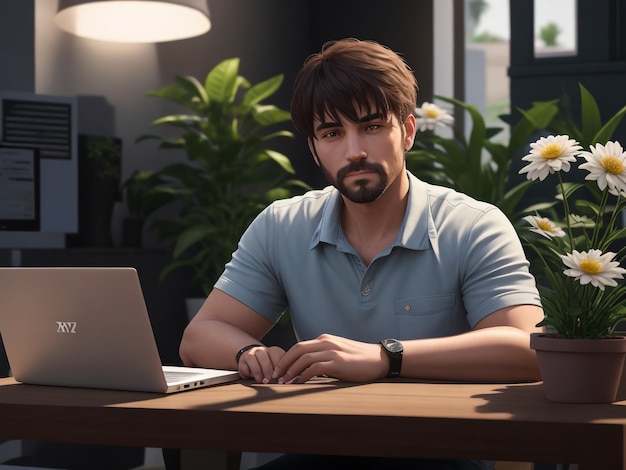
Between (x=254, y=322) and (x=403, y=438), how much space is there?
2.92ft

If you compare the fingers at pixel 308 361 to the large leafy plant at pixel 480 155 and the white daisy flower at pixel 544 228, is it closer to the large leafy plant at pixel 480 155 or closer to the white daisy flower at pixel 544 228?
the white daisy flower at pixel 544 228

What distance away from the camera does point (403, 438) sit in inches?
42.3

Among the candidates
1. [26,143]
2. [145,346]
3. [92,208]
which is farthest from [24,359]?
[92,208]

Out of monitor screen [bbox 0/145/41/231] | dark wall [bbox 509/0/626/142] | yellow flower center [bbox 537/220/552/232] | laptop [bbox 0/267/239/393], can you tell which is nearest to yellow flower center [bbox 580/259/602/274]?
yellow flower center [bbox 537/220/552/232]

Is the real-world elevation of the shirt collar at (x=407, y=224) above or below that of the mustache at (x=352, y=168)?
below

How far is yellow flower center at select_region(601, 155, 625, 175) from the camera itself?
122 cm

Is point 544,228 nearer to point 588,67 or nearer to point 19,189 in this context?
point 19,189

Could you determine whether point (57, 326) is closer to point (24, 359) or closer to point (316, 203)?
point (24, 359)

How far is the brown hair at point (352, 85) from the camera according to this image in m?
1.80

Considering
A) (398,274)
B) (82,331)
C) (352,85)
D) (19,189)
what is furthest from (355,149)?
(19,189)

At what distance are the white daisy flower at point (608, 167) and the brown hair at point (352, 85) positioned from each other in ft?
2.09

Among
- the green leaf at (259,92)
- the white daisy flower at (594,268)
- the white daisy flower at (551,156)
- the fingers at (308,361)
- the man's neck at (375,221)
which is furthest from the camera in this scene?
the green leaf at (259,92)

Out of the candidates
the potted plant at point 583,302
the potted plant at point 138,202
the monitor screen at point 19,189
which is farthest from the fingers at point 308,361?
the potted plant at point 138,202

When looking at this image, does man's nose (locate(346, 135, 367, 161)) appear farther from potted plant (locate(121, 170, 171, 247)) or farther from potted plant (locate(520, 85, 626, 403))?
potted plant (locate(121, 170, 171, 247))
